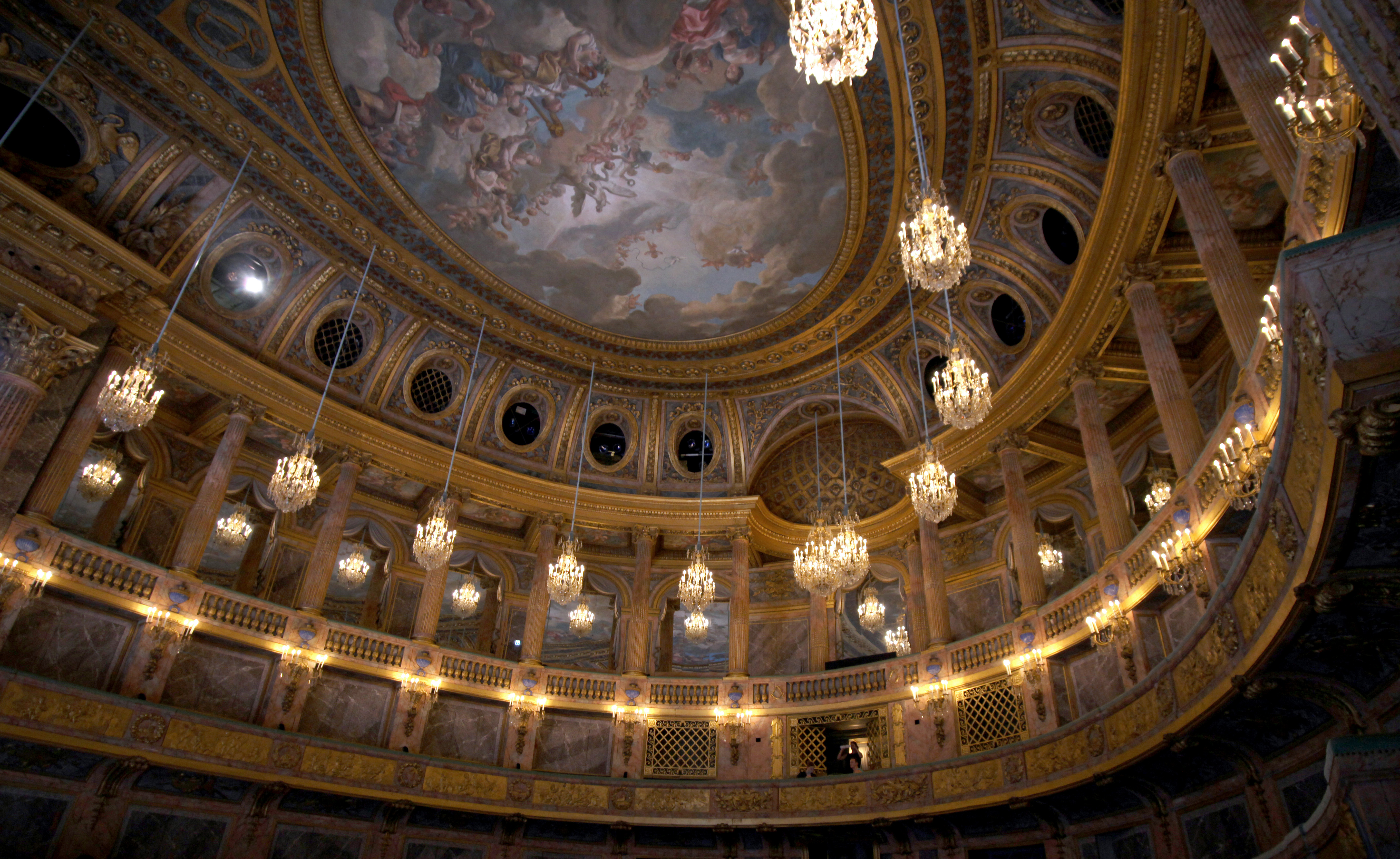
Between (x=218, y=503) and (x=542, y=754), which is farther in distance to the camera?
(x=542, y=754)

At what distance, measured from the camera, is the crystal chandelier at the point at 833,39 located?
290 inches

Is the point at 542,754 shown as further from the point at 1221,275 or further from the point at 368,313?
the point at 1221,275

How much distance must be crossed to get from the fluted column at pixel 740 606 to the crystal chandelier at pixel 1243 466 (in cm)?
1180

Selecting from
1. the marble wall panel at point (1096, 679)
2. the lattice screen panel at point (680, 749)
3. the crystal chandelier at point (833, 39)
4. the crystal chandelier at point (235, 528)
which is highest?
the crystal chandelier at point (833, 39)

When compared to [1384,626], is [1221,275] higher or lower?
higher

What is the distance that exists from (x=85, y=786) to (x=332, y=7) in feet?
44.5

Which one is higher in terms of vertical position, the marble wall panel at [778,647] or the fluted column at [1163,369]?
the fluted column at [1163,369]

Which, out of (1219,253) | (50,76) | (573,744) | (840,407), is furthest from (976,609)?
(50,76)

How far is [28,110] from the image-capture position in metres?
13.6

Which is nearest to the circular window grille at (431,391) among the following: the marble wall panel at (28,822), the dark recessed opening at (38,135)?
the dark recessed opening at (38,135)

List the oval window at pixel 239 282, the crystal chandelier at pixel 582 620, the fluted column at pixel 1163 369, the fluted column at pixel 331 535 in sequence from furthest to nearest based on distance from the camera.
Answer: the crystal chandelier at pixel 582 620, the oval window at pixel 239 282, the fluted column at pixel 331 535, the fluted column at pixel 1163 369

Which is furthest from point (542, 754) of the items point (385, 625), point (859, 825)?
point (859, 825)

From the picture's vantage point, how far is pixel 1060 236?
599 inches

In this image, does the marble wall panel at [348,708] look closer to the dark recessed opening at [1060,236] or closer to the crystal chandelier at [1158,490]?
the crystal chandelier at [1158,490]
